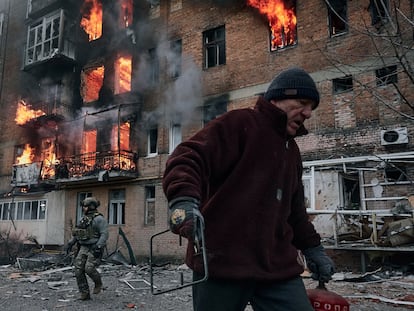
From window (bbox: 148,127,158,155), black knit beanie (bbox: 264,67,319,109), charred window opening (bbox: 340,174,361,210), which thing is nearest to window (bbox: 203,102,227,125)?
window (bbox: 148,127,158,155)

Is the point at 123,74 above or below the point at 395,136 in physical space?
above

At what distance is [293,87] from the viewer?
7.64 ft

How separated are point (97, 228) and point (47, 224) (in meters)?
11.8

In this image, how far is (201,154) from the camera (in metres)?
1.95

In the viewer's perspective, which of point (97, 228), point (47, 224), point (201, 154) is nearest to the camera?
point (201, 154)

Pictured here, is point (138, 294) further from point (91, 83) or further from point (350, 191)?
point (91, 83)

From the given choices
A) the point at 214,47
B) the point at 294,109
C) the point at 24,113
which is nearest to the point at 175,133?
the point at 214,47

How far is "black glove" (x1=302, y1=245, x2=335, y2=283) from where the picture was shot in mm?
2627

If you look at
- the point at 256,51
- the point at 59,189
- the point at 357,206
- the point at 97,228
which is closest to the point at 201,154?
the point at 97,228

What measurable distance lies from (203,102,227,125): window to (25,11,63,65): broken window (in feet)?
30.8

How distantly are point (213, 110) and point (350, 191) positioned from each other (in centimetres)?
591

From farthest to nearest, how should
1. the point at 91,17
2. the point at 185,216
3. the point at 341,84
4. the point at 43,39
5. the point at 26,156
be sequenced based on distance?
1. the point at 26,156
2. the point at 91,17
3. the point at 43,39
4. the point at 341,84
5. the point at 185,216

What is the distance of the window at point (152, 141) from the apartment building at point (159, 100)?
0.15ft

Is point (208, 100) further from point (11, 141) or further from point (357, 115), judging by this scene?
point (11, 141)
